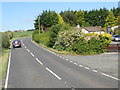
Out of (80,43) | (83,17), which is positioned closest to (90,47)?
(80,43)

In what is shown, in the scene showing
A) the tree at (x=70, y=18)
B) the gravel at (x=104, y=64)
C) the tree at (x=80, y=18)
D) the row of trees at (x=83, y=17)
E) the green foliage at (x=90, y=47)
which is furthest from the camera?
the tree at (x=80, y=18)

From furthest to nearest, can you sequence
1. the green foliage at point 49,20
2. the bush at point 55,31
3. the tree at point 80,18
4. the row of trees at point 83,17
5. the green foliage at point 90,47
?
the tree at point 80,18 → the row of trees at point 83,17 → the green foliage at point 49,20 → the bush at point 55,31 → the green foliage at point 90,47

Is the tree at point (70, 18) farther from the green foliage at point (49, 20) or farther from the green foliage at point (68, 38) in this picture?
the green foliage at point (68, 38)

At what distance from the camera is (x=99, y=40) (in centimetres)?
3109

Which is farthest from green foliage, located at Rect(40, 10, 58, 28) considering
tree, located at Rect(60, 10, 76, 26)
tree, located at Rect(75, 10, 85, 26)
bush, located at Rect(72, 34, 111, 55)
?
bush, located at Rect(72, 34, 111, 55)

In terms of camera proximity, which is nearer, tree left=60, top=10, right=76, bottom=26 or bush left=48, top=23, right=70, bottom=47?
bush left=48, top=23, right=70, bottom=47

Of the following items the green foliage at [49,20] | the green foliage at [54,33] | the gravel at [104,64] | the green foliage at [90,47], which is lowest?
the gravel at [104,64]

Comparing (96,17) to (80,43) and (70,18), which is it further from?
(80,43)

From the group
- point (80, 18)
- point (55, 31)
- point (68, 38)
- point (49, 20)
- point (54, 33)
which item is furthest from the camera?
point (80, 18)

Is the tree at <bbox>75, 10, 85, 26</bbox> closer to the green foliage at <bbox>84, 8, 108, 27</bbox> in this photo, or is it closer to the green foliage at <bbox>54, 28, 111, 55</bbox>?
the green foliage at <bbox>84, 8, 108, 27</bbox>

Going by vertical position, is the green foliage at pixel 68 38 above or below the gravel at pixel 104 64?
above

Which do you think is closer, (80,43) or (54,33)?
(80,43)

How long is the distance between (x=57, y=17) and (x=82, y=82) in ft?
286

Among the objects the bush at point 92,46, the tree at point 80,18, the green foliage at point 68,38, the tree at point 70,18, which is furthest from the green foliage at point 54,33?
the tree at point 80,18
